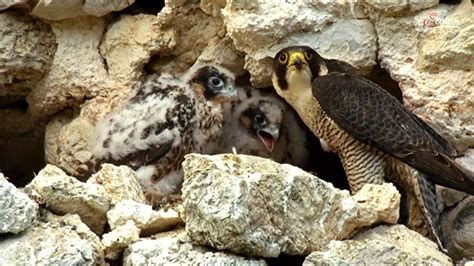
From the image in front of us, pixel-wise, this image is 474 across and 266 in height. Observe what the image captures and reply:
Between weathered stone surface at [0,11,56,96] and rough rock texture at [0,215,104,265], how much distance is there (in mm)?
1396

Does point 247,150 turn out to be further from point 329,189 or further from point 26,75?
point 329,189

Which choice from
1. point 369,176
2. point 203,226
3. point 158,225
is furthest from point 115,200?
point 369,176

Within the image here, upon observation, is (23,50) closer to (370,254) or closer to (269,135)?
(269,135)

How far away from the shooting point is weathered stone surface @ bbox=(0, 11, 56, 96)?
15.8 feet

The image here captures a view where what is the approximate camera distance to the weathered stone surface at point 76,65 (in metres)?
4.95

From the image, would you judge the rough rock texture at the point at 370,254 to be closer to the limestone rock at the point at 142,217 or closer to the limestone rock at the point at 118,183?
the limestone rock at the point at 142,217

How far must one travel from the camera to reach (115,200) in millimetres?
3873

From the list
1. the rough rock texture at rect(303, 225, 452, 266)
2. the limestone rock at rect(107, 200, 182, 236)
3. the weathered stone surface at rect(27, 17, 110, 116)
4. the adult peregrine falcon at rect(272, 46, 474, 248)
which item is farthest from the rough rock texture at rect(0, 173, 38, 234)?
the weathered stone surface at rect(27, 17, 110, 116)

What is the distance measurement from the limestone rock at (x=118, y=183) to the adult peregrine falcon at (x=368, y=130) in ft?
2.62

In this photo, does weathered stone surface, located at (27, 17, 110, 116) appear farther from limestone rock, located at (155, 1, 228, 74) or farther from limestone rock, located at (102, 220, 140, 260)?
limestone rock, located at (102, 220, 140, 260)

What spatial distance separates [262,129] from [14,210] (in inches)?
71.6

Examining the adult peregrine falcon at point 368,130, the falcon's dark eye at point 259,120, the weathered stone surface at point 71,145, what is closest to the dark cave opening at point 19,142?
the weathered stone surface at point 71,145

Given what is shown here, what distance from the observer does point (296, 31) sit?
4668mm

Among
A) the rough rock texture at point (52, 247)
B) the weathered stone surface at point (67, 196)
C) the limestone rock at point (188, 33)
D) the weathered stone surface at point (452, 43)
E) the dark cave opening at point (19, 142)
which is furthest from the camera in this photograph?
the dark cave opening at point (19, 142)
